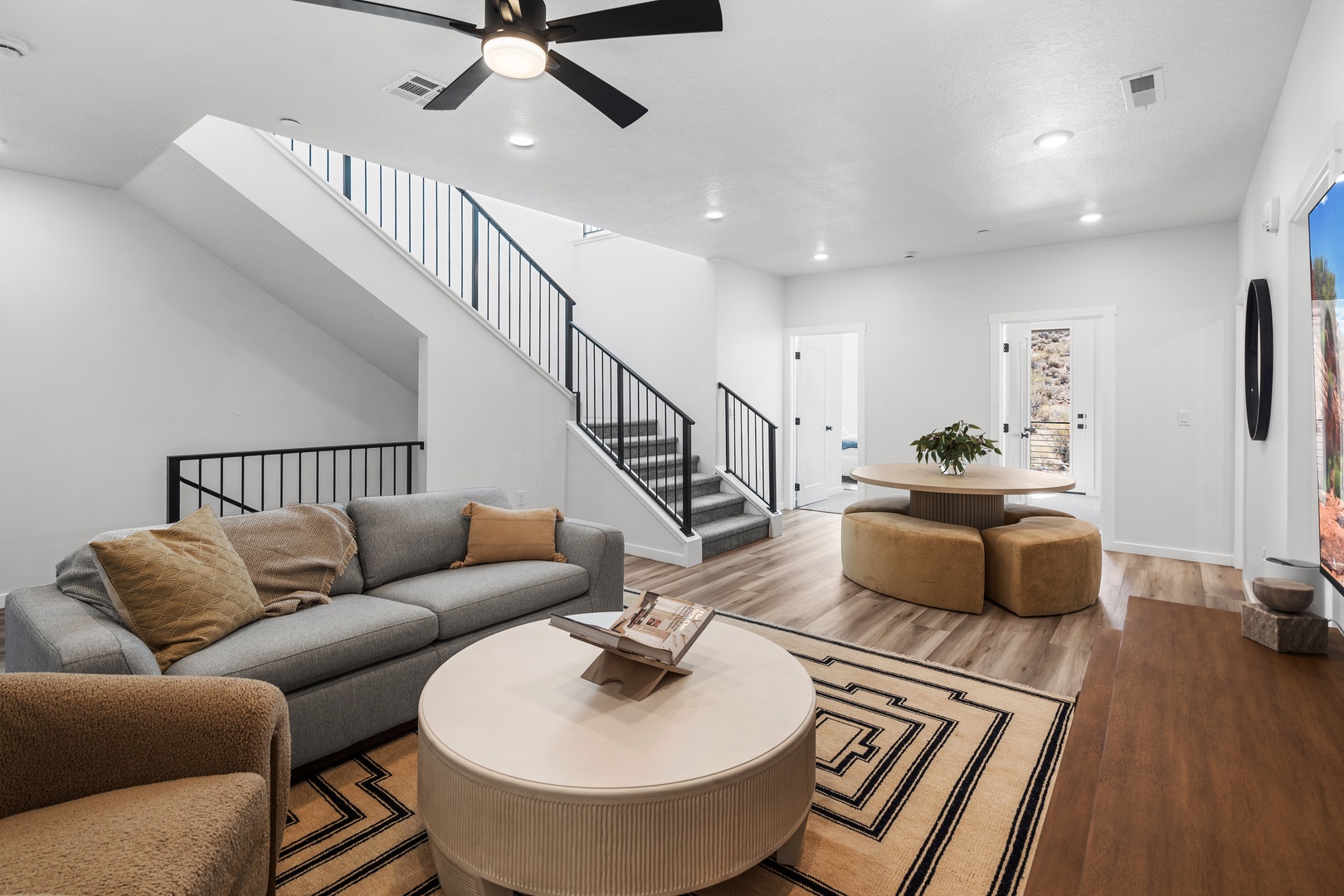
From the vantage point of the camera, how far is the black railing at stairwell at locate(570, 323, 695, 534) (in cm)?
541

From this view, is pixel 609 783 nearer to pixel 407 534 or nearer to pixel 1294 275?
pixel 407 534

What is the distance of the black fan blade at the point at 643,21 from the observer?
187 centimetres

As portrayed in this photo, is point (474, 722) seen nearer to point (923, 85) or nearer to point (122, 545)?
point (122, 545)

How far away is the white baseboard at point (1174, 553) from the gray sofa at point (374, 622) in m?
4.46

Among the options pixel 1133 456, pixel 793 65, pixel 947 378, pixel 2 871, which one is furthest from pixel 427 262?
pixel 1133 456

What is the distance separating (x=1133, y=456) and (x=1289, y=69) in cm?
330

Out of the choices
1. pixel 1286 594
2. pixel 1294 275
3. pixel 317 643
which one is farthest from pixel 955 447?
pixel 317 643

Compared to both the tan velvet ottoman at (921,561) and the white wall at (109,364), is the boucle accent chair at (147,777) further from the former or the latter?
the white wall at (109,364)

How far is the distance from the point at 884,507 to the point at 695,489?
189 centimetres

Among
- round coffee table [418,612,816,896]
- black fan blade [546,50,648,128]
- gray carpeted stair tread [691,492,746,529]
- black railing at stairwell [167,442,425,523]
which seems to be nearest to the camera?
round coffee table [418,612,816,896]

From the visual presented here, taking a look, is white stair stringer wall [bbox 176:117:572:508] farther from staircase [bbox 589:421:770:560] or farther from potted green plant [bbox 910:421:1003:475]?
potted green plant [bbox 910:421:1003:475]

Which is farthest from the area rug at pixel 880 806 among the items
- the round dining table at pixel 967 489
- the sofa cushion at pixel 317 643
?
the round dining table at pixel 967 489

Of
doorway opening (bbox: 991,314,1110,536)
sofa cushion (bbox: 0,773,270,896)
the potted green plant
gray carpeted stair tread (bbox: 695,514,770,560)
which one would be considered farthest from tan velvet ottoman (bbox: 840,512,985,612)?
doorway opening (bbox: 991,314,1110,536)

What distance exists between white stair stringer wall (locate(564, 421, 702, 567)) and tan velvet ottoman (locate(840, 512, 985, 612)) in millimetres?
1363
